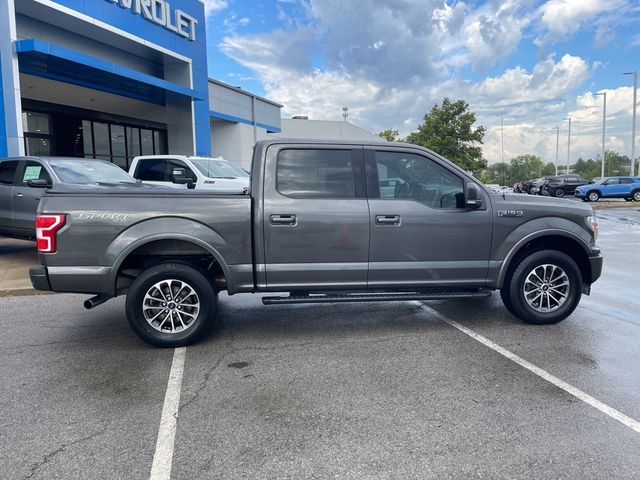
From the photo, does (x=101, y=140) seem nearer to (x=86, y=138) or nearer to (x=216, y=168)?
(x=86, y=138)

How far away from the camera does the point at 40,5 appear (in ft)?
47.2

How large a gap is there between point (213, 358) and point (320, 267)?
1.37m

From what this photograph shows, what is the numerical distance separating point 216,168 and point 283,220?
7.75 m

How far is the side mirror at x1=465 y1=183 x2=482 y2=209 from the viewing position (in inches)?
204

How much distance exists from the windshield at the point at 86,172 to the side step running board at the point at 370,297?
573 centimetres

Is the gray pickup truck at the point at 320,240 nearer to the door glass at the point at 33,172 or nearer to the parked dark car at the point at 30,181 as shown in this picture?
the parked dark car at the point at 30,181

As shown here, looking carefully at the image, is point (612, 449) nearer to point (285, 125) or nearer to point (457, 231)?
point (457, 231)

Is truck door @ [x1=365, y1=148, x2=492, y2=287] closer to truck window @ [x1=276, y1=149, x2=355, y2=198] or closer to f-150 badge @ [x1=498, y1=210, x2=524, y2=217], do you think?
f-150 badge @ [x1=498, y1=210, x2=524, y2=217]

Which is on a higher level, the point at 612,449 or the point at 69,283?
the point at 69,283

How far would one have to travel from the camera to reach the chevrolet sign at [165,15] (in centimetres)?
1764

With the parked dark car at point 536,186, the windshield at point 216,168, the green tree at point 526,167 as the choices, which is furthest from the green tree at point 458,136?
the green tree at point 526,167

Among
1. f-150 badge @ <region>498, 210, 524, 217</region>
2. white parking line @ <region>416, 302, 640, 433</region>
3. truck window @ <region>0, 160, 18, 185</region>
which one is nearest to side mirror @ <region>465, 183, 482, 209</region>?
f-150 badge @ <region>498, 210, 524, 217</region>

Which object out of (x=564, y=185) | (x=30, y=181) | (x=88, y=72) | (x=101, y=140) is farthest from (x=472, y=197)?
(x=564, y=185)

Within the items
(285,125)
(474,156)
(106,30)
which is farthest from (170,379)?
(285,125)
